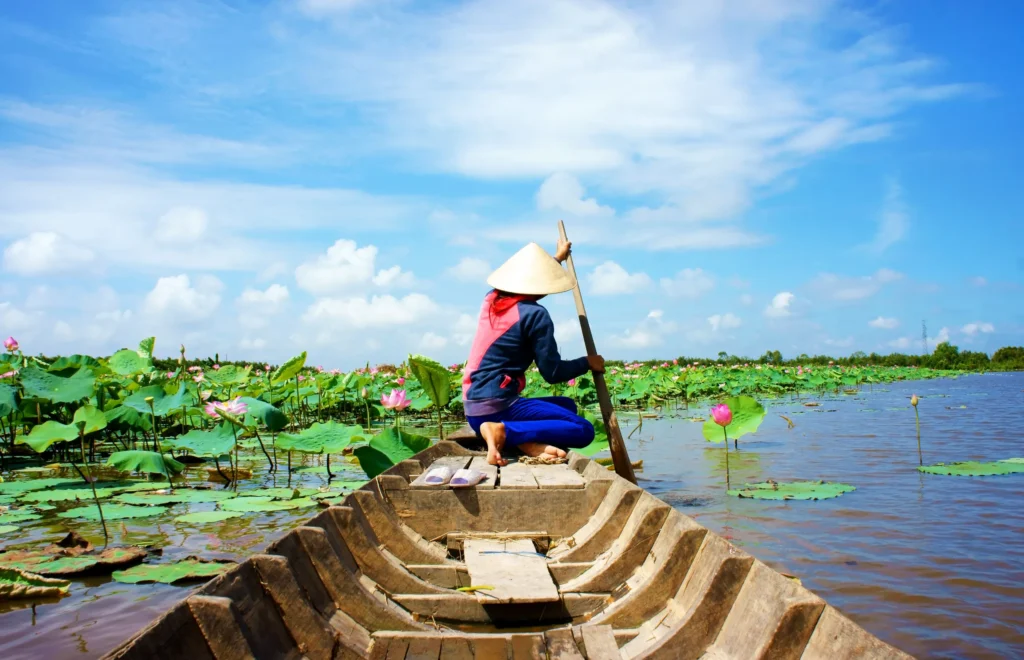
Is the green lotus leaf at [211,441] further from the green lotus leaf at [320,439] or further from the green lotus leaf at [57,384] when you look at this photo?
the green lotus leaf at [57,384]

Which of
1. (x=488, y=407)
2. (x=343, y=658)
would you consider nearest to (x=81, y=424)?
(x=488, y=407)

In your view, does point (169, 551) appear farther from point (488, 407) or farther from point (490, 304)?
point (490, 304)

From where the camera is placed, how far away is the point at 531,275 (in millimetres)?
3992

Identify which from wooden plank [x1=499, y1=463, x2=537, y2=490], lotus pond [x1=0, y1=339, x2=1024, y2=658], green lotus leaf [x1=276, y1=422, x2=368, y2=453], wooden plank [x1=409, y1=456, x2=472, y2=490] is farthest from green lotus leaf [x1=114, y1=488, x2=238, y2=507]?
wooden plank [x1=499, y1=463, x2=537, y2=490]

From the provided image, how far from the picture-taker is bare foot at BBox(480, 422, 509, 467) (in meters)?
3.84

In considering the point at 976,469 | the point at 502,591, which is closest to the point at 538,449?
the point at 502,591

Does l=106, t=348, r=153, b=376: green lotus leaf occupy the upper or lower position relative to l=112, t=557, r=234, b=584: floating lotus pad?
upper

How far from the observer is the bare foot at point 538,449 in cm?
411

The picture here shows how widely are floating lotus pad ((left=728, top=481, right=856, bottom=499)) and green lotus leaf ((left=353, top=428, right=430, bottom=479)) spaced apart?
84.2 inches

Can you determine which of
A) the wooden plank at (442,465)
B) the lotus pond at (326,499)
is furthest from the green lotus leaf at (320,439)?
the wooden plank at (442,465)

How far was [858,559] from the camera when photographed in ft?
10.9

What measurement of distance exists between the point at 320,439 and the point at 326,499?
1.68 ft

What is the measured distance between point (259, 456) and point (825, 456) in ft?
17.7

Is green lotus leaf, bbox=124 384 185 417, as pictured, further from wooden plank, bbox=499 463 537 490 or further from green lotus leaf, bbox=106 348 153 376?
wooden plank, bbox=499 463 537 490
